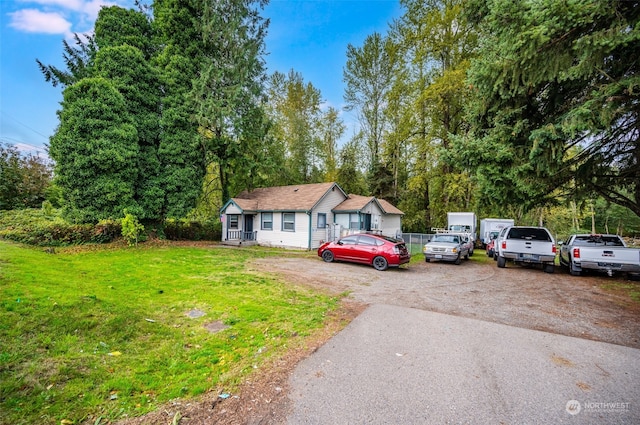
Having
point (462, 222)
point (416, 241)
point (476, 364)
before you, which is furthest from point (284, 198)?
point (476, 364)

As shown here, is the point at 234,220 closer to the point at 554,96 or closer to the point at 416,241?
the point at 416,241

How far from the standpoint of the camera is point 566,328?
17.4 feet

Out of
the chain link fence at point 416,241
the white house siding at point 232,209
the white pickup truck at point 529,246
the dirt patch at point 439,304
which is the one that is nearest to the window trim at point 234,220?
the white house siding at point 232,209

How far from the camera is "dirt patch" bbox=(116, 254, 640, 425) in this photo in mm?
2828

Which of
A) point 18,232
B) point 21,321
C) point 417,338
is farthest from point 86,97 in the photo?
point 417,338

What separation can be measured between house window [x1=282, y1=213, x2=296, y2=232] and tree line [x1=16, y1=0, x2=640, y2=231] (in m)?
5.07

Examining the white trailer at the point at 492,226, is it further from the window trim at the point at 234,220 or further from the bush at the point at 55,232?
the bush at the point at 55,232

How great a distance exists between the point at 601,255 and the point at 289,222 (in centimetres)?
1545

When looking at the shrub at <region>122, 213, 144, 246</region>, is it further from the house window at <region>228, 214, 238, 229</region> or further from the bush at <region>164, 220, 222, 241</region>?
the house window at <region>228, 214, 238, 229</region>

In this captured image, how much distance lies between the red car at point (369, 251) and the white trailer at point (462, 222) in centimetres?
1185

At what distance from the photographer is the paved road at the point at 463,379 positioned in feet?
8.96

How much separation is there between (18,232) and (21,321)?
1321 centimetres

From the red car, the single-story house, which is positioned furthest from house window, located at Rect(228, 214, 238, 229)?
the red car

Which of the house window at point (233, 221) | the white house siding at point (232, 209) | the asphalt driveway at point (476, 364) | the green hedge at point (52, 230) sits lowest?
the asphalt driveway at point (476, 364)
